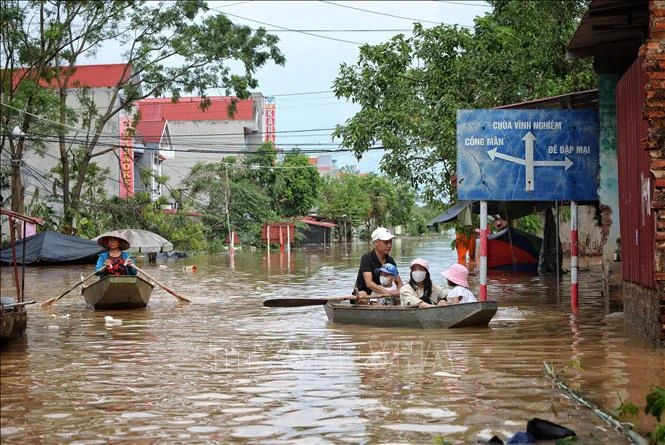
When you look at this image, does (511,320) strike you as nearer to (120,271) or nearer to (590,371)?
(590,371)

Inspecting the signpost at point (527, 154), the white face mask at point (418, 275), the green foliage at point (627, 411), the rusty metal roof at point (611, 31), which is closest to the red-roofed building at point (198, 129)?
the signpost at point (527, 154)

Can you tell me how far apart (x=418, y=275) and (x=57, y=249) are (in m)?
25.5

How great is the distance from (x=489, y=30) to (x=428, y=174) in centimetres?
413

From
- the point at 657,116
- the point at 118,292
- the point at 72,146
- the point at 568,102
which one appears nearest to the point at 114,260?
the point at 118,292

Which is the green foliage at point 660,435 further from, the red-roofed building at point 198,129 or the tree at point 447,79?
the red-roofed building at point 198,129

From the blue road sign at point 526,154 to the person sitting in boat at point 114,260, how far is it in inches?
265

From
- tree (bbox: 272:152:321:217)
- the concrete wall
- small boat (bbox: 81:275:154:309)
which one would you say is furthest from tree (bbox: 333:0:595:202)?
tree (bbox: 272:152:321:217)

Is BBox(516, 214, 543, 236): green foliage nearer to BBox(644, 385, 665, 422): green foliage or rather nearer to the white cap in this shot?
the white cap

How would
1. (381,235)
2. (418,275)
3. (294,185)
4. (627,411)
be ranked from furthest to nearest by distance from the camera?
(294,185) < (381,235) < (418,275) < (627,411)

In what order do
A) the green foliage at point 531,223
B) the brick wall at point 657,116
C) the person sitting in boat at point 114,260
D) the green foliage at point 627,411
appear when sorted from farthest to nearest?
the green foliage at point 531,223 < the person sitting in boat at point 114,260 < the brick wall at point 657,116 < the green foliage at point 627,411

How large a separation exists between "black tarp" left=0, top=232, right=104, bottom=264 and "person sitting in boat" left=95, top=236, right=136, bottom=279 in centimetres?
1853

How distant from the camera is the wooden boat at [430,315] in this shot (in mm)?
13266

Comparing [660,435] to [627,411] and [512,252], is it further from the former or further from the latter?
[512,252]

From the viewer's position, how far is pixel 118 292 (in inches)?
722
